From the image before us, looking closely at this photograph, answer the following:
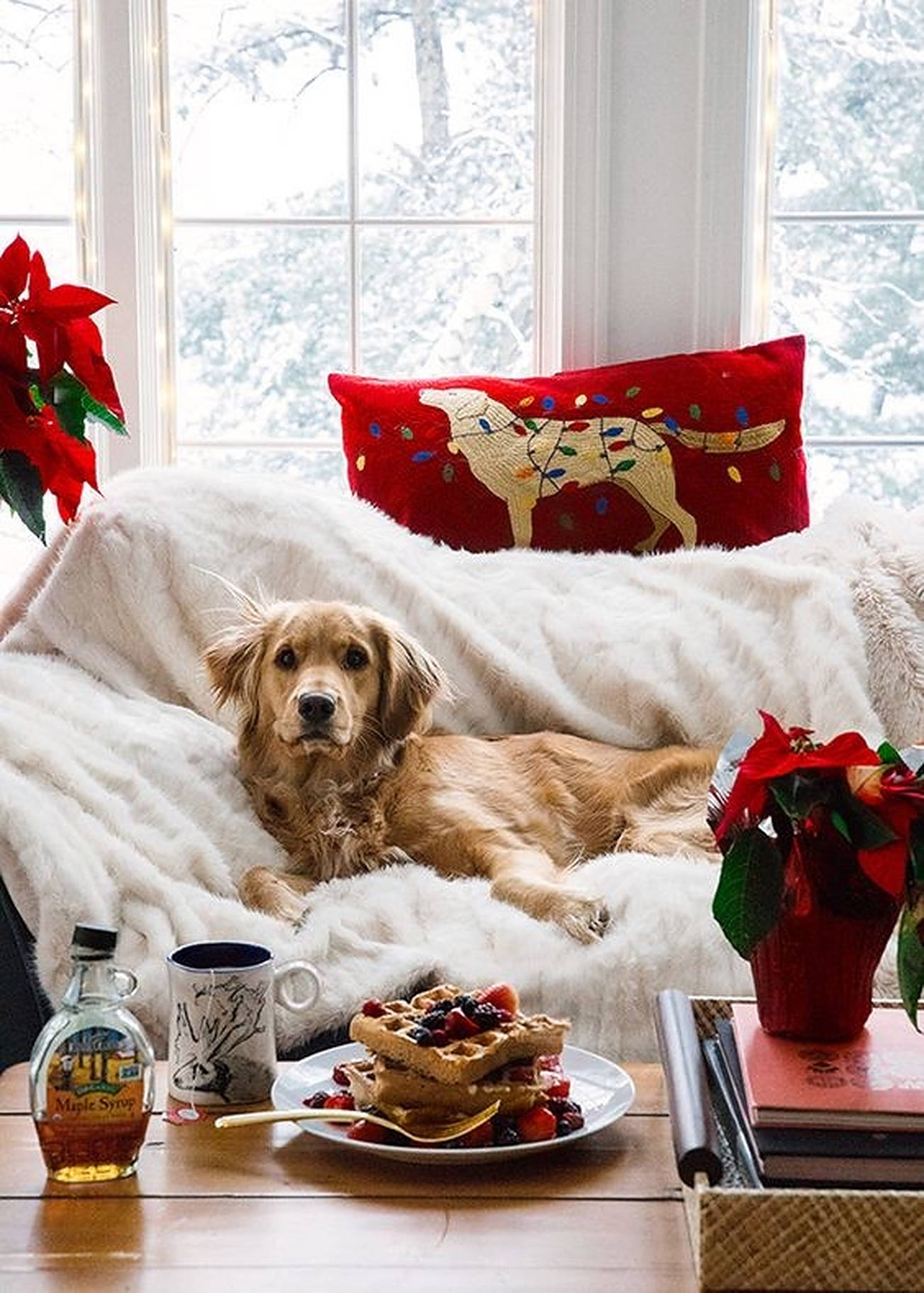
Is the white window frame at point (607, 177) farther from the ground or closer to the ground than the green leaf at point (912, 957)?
farther from the ground

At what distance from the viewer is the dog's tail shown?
2.82 m

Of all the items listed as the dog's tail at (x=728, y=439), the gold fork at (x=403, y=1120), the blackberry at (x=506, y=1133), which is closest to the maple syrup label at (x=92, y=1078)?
the gold fork at (x=403, y=1120)

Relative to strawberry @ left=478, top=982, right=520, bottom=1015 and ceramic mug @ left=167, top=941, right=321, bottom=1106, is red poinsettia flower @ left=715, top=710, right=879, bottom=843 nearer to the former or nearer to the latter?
strawberry @ left=478, top=982, right=520, bottom=1015

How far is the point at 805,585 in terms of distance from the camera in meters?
2.52

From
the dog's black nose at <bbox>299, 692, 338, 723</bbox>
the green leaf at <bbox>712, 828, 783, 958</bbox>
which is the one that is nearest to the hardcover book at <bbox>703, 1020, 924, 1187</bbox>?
the green leaf at <bbox>712, 828, 783, 958</bbox>

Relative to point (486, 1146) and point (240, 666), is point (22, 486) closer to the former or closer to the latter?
point (486, 1146)

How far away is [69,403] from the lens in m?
1.01

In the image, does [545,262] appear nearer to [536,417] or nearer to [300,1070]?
[536,417]

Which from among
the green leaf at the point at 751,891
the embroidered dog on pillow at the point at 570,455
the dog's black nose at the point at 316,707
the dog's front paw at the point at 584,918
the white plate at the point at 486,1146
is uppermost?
the embroidered dog on pillow at the point at 570,455

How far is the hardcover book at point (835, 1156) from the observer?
1.14 metres

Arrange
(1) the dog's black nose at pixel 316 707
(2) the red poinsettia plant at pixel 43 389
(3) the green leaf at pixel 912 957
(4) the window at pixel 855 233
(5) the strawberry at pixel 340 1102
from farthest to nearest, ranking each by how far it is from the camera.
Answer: (4) the window at pixel 855 233 < (1) the dog's black nose at pixel 316 707 < (5) the strawberry at pixel 340 1102 < (3) the green leaf at pixel 912 957 < (2) the red poinsettia plant at pixel 43 389

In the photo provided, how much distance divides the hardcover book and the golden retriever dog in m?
1.00

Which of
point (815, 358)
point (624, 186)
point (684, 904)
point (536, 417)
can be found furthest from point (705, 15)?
point (684, 904)

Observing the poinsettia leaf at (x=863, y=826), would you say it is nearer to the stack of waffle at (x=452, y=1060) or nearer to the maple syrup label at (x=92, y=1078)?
the stack of waffle at (x=452, y=1060)
